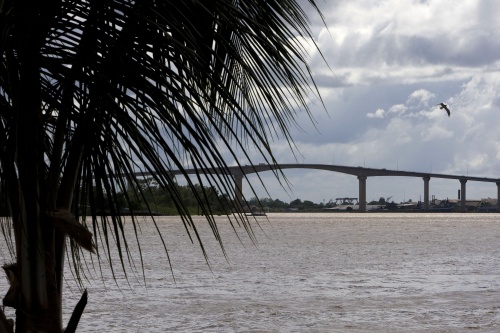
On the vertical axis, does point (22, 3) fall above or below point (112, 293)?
above

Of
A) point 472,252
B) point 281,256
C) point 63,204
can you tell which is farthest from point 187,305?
point 472,252

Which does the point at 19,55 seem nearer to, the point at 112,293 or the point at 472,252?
the point at 112,293

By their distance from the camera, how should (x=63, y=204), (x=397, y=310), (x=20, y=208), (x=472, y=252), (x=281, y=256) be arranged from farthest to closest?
(x=472, y=252) < (x=281, y=256) < (x=397, y=310) < (x=63, y=204) < (x=20, y=208)

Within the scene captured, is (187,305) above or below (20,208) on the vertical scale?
below

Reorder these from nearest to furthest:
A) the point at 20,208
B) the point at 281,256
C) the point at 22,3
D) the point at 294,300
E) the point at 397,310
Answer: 1. the point at 22,3
2. the point at 20,208
3. the point at 397,310
4. the point at 294,300
5. the point at 281,256

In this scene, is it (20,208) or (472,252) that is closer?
(20,208)

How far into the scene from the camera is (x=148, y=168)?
2734 mm

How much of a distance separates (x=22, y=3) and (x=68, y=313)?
7.78 meters

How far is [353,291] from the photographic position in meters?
13.3

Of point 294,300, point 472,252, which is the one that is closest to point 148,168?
point 294,300

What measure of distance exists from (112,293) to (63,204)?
9491 millimetres

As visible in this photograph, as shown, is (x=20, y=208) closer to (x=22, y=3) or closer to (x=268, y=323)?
(x=22, y=3)

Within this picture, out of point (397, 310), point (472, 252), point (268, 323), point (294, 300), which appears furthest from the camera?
point (472, 252)

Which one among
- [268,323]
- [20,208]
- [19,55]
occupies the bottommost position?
[268,323]
